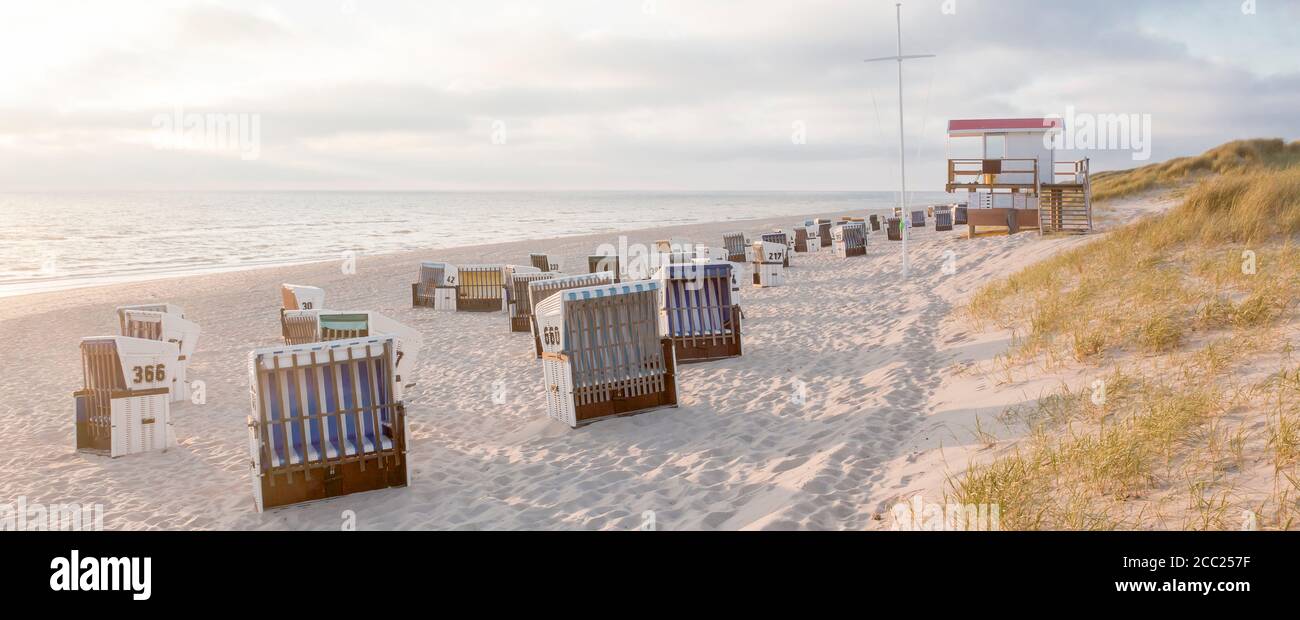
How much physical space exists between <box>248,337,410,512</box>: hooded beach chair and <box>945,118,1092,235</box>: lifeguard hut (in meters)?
25.6

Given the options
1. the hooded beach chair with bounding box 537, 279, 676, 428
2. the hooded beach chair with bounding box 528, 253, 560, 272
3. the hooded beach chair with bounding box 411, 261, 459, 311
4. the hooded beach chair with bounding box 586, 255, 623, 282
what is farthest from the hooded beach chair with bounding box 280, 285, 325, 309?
the hooded beach chair with bounding box 586, 255, 623, 282

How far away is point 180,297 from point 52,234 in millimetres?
52076

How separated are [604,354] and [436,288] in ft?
40.1

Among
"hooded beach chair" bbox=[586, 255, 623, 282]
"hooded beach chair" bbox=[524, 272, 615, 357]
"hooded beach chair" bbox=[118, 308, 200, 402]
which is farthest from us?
"hooded beach chair" bbox=[586, 255, 623, 282]

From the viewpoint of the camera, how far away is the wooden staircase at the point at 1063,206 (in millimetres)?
26875

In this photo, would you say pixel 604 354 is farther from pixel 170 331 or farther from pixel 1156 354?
pixel 170 331

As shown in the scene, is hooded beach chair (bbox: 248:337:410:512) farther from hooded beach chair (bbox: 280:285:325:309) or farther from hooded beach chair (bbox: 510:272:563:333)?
hooded beach chair (bbox: 510:272:563:333)

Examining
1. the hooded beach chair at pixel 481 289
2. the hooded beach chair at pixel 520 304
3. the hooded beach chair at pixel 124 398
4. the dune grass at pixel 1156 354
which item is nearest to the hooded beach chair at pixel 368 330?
the hooded beach chair at pixel 124 398

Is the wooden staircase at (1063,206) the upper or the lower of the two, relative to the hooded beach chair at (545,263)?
upper

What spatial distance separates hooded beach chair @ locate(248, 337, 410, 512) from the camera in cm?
692

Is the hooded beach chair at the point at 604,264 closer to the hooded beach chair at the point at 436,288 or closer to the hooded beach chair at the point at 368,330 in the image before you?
the hooded beach chair at the point at 436,288

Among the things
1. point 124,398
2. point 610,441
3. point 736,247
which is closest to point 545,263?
point 736,247

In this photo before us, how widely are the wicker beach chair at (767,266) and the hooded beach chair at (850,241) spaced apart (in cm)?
731

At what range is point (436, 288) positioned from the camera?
67.1ft
